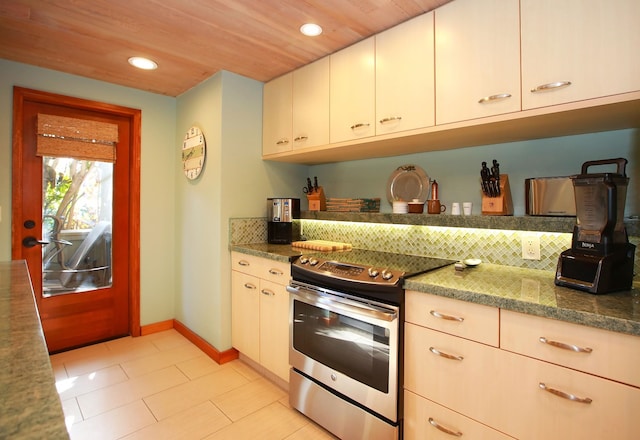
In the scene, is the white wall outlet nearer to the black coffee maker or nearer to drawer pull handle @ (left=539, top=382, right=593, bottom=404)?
the black coffee maker

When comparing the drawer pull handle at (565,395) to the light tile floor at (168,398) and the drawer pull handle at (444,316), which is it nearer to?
the drawer pull handle at (444,316)

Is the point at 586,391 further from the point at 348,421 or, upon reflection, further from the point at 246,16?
the point at 246,16

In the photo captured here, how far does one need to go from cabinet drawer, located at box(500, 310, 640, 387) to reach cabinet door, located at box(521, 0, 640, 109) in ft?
2.77

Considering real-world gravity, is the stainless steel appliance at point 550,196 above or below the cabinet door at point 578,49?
below

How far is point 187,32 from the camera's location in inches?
76.7

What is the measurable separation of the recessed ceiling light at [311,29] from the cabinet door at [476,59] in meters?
0.64

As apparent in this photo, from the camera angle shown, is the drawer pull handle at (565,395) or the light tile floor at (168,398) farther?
the light tile floor at (168,398)

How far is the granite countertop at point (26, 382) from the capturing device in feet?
1.43

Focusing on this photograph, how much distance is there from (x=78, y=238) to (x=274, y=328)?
186 cm

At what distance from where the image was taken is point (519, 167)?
1.84 metres

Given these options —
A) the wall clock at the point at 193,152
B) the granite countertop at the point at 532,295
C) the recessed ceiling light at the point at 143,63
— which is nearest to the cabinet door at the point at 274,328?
the granite countertop at the point at 532,295

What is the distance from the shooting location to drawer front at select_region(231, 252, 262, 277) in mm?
2334

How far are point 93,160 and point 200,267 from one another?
1.25 metres

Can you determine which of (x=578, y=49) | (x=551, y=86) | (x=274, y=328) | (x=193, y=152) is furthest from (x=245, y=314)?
(x=578, y=49)
